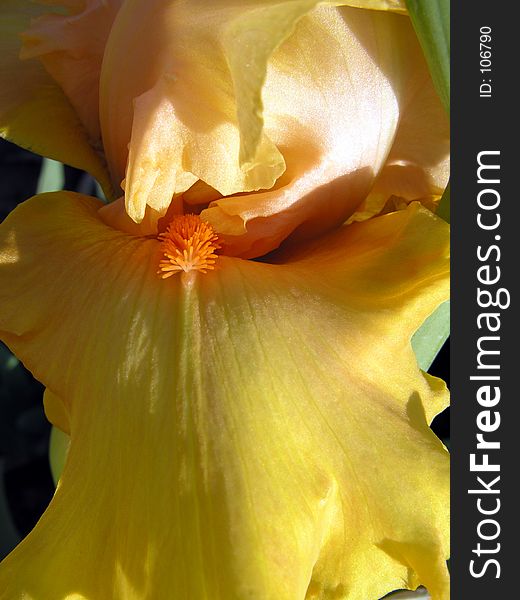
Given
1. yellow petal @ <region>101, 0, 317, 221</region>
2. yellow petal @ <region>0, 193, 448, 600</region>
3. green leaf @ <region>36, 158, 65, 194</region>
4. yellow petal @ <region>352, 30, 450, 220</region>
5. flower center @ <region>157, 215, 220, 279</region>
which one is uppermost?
green leaf @ <region>36, 158, 65, 194</region>

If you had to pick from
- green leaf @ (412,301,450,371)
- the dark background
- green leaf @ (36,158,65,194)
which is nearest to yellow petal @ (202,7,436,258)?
green leaf @ (412,301,450,371)

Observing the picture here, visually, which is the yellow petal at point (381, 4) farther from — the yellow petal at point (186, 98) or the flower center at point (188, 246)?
the flower center at point (188, 246)

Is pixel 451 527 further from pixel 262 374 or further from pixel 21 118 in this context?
pixel 21 118

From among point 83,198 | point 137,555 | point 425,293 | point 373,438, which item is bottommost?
point 137,555

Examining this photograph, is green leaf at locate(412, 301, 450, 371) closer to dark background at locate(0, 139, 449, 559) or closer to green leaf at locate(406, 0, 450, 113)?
green leaf at locate(406, 0, 450, 113)

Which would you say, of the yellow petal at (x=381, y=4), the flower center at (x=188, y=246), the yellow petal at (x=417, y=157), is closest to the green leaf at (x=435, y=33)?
the yellow petal at (x=381, y=4)

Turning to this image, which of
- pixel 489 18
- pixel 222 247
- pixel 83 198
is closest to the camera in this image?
pixel 489 18

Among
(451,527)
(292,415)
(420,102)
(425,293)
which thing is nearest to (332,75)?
(420,102)

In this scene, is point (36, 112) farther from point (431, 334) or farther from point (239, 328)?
point (431, 334)
